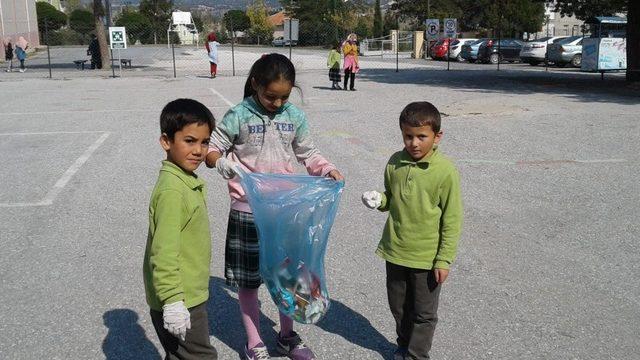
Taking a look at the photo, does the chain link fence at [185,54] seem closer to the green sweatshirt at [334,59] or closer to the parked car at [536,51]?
the parked car at [536,51]

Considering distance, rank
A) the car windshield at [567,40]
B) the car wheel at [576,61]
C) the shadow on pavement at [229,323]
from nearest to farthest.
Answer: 1. the shadow on pavement at [229,323]
2. the car wheel at [576,61]
3. the car windshield at [567,40]

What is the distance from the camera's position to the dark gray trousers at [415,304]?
3.16 metres

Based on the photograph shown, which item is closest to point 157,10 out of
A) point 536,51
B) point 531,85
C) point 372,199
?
point 536,51

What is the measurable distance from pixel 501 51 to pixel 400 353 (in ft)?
118

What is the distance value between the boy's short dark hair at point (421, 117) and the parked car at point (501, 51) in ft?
114

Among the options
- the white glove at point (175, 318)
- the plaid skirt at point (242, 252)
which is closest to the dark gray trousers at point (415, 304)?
the plaid skirt at point (242, 252)

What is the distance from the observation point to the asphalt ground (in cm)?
363

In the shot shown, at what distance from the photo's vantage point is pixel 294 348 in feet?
11.1

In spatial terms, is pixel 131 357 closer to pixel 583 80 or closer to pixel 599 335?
pixel 599 335

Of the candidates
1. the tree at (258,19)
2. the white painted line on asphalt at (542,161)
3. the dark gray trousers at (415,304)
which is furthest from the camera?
the tree at (258,19)

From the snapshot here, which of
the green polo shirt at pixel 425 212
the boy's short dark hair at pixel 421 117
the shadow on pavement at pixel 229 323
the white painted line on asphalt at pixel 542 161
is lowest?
the shadow on pavement at pixel 229 323

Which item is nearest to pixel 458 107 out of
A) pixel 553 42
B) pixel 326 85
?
pixel 326 85

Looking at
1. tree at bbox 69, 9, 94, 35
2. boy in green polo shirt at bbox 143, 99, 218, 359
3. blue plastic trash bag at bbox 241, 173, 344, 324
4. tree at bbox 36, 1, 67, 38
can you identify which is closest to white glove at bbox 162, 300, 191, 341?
boy in green polo shirt at bbox 143, 99, 218, 359

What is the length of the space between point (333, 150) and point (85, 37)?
63722mm
